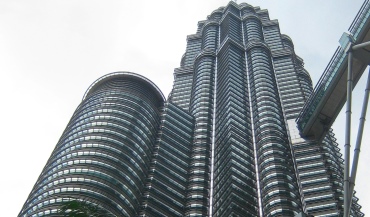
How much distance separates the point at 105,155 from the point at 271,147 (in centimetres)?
4649

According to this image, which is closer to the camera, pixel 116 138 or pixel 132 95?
pixel 116 138

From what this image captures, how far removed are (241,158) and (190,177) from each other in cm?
1408

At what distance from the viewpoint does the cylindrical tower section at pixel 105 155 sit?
85.8 meters

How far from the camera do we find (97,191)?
282 feet

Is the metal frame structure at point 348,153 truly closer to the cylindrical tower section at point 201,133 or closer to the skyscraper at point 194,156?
the skyscraper at point 194,156

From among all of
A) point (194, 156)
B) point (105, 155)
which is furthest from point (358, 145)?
point (194, 156)

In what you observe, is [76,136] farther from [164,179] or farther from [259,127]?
[259,127]

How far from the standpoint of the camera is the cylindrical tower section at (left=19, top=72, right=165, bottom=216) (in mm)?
85750

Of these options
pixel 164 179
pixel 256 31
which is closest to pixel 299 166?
pixel 164 179

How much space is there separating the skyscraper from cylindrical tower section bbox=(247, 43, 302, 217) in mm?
308

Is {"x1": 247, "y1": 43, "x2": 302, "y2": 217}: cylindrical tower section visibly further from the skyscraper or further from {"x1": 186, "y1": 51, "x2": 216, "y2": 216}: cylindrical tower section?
{"x1": 186, "y1": 51, "x2": 216, "y2": 216}: cylindrical tower section

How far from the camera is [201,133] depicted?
135000 millimetres

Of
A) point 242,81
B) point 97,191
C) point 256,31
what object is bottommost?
point 97,191

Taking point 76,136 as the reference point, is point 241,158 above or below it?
above
